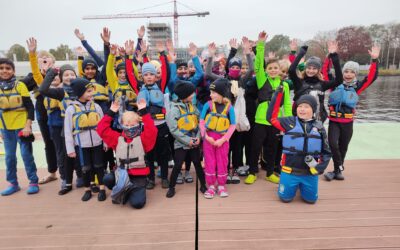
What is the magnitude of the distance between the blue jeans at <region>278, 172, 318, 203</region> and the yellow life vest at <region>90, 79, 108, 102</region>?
9.70 feet

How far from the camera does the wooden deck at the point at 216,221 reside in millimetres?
2668

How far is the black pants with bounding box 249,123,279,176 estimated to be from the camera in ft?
13.4

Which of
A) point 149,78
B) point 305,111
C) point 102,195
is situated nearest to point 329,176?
point 305,111

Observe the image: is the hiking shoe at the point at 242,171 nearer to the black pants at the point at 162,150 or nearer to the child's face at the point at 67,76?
the black pants at the point at 162,150

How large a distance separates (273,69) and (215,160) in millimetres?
1615

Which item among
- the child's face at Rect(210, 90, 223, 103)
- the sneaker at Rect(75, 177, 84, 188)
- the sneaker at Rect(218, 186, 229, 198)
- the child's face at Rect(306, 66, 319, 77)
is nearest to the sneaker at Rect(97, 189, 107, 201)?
the sneaker at Rect(75, 177, 84, 188)

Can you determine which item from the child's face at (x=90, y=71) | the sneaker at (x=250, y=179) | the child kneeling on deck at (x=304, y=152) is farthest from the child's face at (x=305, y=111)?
the child's face at (x=90, y=71)

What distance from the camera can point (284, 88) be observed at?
4004 millimetres

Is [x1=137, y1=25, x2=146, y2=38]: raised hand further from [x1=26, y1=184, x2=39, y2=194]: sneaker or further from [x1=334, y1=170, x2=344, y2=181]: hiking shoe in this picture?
[x1=334, y1=170, x2=344, y2=181]: hiking shoe

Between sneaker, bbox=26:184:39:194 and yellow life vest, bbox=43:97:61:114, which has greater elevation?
yellow life vest, bbox=43:97:61:114

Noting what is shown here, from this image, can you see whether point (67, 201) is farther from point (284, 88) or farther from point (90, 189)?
point (284, 88)

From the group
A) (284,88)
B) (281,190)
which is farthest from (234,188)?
(284,88)

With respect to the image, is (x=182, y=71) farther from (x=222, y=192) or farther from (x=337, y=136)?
(x=337, y=136)

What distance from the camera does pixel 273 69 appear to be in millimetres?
4012
